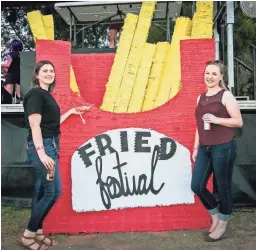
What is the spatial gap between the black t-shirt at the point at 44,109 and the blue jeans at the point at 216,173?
1.21 meters

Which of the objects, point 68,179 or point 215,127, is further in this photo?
point 68,179

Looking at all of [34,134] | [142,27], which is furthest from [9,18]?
[34,134]

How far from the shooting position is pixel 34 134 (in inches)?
126

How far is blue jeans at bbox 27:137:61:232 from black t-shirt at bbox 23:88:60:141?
8 centimetres

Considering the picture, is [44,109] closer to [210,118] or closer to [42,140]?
[42,140]

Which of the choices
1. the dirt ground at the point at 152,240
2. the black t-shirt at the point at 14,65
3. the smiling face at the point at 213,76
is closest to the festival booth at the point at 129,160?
the dirt ground at the point at 152,240

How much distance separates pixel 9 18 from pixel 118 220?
1157 cm

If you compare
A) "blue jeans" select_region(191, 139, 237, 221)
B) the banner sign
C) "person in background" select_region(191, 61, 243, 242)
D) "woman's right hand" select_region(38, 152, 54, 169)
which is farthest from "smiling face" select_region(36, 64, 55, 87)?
"blue jeans" select_region(191, 139, 237, 221)

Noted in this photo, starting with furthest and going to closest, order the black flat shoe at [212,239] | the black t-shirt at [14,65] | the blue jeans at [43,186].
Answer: the black t-shirt at [14,65] < the black flat shoe at [212,239] < the blue jeans at [43,186]

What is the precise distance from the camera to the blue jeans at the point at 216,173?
3.40 meters

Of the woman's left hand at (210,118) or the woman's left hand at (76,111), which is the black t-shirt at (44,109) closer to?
the woman's left hand at (76,111)

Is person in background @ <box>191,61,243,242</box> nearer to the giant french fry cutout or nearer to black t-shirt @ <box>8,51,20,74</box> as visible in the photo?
the giant french fry cutout

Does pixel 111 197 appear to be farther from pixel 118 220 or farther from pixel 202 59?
pixel 202 59

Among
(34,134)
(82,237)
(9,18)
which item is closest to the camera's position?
(34,134)
